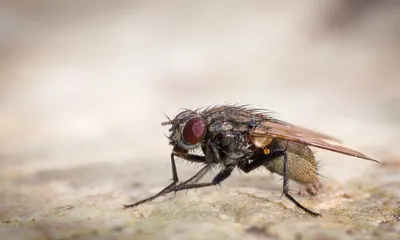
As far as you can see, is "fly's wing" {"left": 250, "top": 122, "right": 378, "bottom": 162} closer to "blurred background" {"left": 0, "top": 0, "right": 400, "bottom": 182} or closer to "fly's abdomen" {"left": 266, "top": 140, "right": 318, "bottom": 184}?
"fly's abdomen" {"left": 266, "top": 140, "right": 318, "bottom": 184}

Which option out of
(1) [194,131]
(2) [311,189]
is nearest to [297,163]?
(2) [311,189]

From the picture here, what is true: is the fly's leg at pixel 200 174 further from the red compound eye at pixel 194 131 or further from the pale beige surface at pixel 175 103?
the red compound eye at pixel 194 131

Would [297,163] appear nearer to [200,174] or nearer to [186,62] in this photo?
[200,174]

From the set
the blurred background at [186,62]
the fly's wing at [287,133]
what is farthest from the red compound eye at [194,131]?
the blurred background at [186,62]

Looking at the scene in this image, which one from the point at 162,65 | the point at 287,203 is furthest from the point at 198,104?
the point at 287,203

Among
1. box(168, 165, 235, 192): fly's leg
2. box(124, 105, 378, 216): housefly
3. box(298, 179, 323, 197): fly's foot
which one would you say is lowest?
box(298, 179, 323, 197): fly's foot

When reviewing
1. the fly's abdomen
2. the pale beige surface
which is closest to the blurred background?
the pale beige surface
